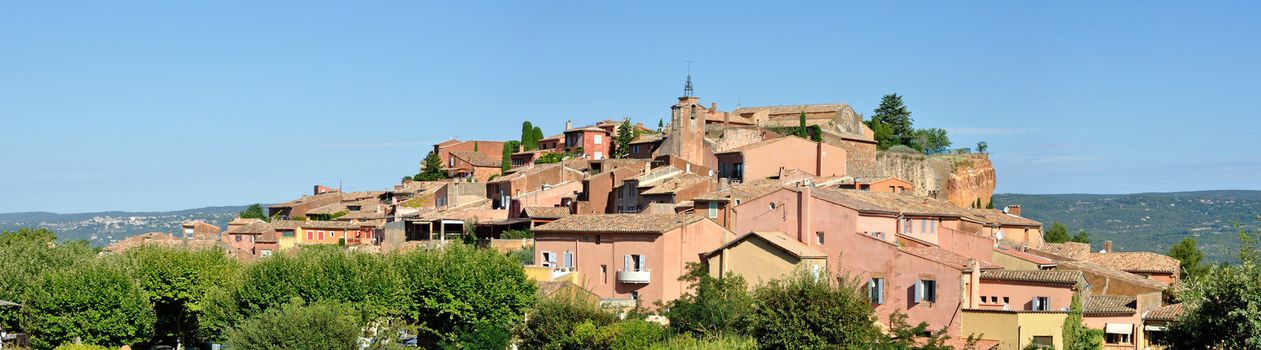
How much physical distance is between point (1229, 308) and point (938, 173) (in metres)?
50.7

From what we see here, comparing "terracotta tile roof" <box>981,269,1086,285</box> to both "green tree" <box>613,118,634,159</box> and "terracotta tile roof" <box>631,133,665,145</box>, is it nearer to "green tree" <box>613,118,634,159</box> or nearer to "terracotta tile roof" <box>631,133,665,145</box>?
"terracotta tile roof" <box>631,133,665,145</box>

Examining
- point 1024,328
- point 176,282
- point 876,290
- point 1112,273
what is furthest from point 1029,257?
point 176,282

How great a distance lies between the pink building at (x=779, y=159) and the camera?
68938 mm

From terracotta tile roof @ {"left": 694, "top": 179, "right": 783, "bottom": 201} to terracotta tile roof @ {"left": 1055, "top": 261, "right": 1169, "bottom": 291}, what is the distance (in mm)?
10923

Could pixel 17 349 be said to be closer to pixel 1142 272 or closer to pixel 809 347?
pixel 809 347

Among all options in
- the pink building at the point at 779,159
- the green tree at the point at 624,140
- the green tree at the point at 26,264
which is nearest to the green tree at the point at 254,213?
the green tree at the point at 624,140

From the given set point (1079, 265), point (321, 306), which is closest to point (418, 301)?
point (321, 306)

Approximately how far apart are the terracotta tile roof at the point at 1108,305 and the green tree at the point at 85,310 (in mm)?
30864

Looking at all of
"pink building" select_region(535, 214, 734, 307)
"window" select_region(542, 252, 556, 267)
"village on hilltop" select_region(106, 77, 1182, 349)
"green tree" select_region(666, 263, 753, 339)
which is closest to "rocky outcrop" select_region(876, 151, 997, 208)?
"village on hilltop" select_region(106, 77, 1182, 349)

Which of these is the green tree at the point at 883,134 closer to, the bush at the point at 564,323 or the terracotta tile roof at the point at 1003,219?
the terracotta tile roof at the point at 1003,219

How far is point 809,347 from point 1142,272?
76.3ft

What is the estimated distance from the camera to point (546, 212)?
2707 inches

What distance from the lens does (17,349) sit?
133ft

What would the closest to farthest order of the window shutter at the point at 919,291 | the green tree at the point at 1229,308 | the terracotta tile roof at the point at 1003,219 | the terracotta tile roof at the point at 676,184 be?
the green tree at the point at 1229,308, the window shutter at the point at 919,291, the terracotta tile roof at the point at 1003,219, the terracotta tile roof at the point at 676,184
